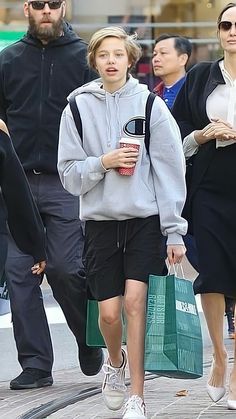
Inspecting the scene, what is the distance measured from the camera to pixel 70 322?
7.68m

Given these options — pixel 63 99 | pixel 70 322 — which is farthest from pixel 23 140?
pixel 70 322

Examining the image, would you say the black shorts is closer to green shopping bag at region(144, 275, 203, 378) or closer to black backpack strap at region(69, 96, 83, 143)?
green shopping bag at region(144, 275, 203, 378)

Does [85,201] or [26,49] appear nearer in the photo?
[85,201]

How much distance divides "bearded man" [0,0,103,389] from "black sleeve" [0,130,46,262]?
4.95 feet

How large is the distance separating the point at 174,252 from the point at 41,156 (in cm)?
167

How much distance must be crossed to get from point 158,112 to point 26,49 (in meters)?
1.76

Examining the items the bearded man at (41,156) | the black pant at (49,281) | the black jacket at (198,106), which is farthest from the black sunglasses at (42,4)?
the black jacket at (198,106)

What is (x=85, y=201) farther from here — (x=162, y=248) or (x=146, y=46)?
(x=146, y=46)

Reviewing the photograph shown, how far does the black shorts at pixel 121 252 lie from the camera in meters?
6.30

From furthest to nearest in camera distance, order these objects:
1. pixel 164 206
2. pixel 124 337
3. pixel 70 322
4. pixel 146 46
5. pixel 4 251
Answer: pixel 146 46
pixel 70 322
pixel 124 337
pixel 164 206
pixel 4 251

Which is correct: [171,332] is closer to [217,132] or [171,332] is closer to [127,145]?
[127,145]

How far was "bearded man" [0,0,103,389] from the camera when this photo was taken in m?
7.69

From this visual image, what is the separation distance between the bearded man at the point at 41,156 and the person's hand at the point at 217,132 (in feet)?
4.36

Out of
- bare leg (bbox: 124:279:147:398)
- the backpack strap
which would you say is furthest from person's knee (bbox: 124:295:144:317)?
the backpack strap
